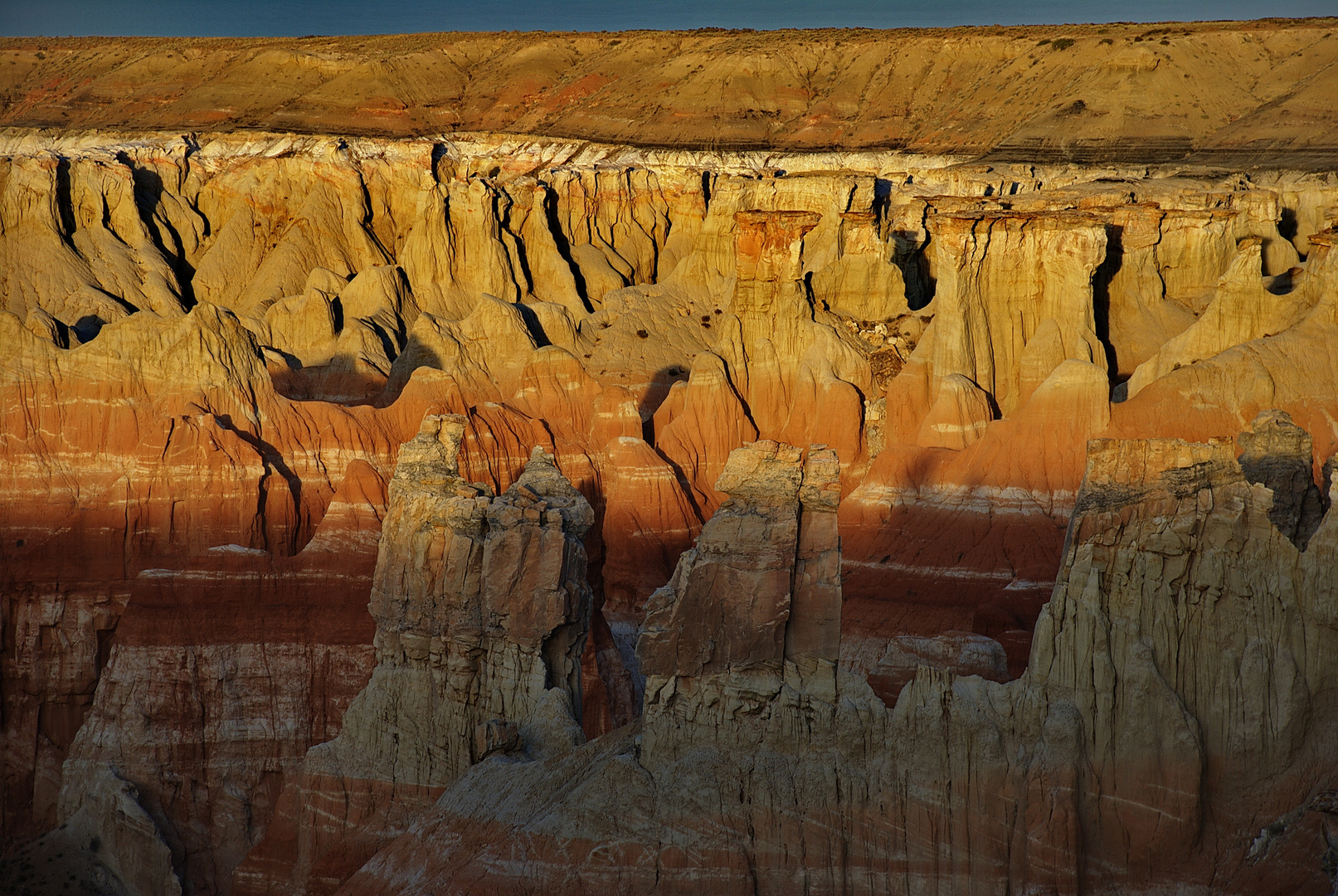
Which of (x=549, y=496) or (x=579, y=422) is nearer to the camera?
(x=549, y=496)

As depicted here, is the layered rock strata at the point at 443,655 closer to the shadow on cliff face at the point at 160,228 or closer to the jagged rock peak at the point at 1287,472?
the jagged rock peak at the point at 1287,472

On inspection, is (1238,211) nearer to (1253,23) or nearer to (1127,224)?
(1127,224)

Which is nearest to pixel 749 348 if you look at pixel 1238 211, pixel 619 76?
pixel 1238 211

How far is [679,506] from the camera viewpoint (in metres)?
47.6

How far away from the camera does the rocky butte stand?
23.1 meters

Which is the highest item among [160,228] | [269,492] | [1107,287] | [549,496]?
[160,228]

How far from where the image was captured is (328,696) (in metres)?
38.2

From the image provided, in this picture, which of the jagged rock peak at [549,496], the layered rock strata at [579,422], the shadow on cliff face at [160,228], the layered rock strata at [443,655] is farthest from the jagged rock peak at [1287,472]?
the shadow on cliff face at [160,228]

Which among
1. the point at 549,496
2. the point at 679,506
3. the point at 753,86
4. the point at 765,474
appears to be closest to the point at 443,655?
the point at 549,496

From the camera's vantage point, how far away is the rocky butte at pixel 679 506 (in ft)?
75.8

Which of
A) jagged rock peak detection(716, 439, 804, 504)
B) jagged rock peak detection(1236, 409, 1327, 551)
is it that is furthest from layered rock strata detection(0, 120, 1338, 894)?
jagged rock peak detection(716, 439, 804, 504)

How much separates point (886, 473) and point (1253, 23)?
74814 millimetres

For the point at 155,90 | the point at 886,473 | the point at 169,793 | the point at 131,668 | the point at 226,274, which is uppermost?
the point at 155,90

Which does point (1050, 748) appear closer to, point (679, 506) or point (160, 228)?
point (679, 506)
